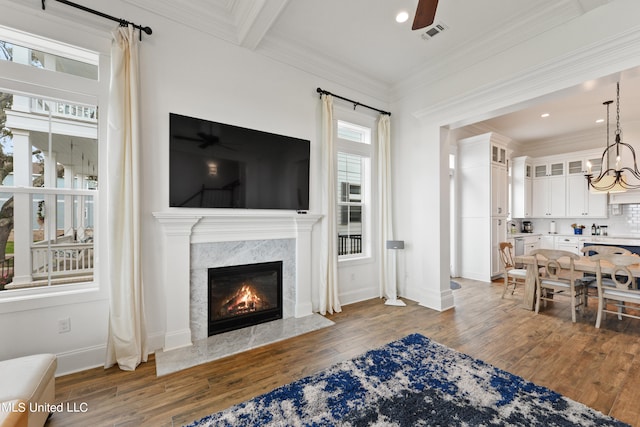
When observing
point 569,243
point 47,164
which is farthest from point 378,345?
point 569,243

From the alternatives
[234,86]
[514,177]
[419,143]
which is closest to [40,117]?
[234,86]

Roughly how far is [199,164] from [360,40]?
2.50 m

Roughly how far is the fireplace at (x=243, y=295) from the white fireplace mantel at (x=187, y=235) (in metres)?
0.31

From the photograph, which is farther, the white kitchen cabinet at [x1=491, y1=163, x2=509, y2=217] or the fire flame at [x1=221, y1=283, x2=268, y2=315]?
the white kitchen cabinet at [x1=491, y1=163, x2=509, y2=217]

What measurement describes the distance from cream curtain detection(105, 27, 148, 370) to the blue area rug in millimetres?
1214

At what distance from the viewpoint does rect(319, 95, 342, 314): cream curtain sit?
12.3ft

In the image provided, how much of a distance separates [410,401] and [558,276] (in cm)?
331

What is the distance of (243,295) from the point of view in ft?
10.8

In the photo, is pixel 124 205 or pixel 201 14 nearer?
pixel 124 205

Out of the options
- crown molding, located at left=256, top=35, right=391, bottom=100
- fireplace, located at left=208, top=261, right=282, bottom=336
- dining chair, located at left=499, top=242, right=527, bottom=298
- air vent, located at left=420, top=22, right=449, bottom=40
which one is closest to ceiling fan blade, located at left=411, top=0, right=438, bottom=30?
air vent, located at left=420, top=22, right=449, bottom=40

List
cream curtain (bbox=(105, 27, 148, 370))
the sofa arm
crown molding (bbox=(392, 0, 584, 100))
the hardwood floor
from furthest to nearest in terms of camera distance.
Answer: crown molding (bbox=(392, 0, 584, 100))
cream curtain (bbox=(105, 27, 148, 370))
the hardwood floor
the sofa arm

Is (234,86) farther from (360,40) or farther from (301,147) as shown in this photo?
(360,40)

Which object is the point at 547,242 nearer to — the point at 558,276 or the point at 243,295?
the point at 558,276

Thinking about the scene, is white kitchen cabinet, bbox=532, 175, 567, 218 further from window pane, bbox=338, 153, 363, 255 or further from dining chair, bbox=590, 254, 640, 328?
window pane, bbox=338, 153, 363, 255
